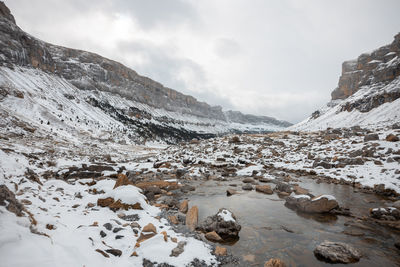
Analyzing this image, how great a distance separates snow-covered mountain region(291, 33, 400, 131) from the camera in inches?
2373

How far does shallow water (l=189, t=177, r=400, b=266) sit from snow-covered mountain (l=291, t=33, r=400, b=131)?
48541 mm

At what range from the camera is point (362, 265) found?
18.1 feet

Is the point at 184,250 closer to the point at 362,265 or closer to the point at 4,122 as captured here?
the point at 362,265

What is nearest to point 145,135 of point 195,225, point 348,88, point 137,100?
point 137,100

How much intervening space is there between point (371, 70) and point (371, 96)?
4972cm

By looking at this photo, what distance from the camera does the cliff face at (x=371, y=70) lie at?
8438 centimetres

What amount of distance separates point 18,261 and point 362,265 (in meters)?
8.61

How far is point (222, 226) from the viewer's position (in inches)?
289

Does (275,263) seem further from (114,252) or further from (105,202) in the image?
(105,202)

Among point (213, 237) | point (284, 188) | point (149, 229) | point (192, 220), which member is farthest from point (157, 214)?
point (284, 188)

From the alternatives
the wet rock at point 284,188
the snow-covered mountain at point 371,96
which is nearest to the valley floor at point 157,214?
the wet rock at point 284,188

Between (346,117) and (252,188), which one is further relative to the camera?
(346,117)

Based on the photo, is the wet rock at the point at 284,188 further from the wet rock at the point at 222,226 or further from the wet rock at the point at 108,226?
the wet rock at the point at 108,226

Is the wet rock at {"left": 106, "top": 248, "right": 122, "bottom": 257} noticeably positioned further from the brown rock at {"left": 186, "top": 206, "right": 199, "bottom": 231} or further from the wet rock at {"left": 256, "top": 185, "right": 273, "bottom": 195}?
the wet rock at {"left": 256, "top": 185, "right": 273, "bottom": 195}
